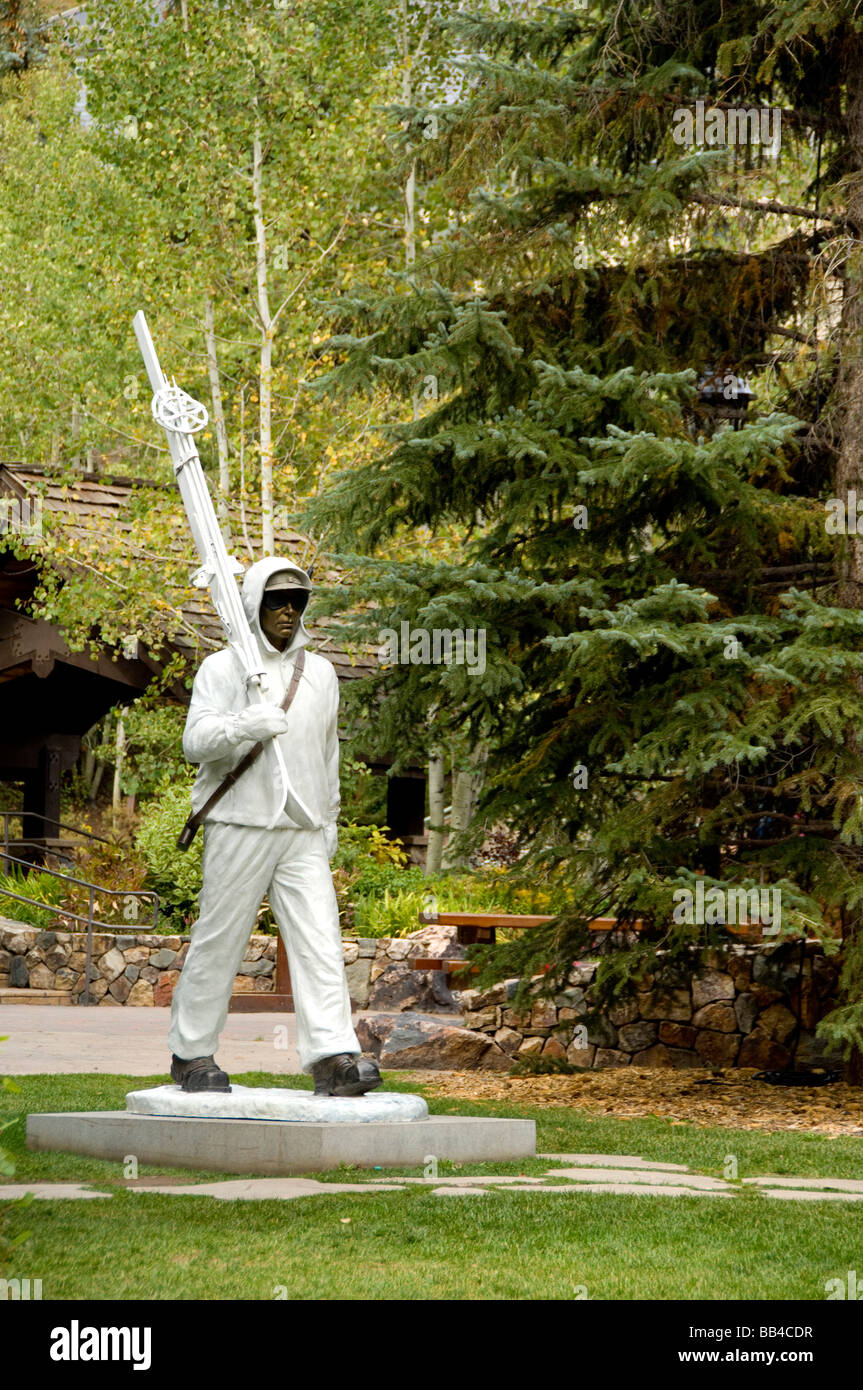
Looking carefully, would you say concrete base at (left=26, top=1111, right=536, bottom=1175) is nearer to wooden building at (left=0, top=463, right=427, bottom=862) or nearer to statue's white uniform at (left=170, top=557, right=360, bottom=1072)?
statue's white uniform at (left=170, top=557, right=360, bottom=1072)

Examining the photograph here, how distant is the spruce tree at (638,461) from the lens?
10.0 m

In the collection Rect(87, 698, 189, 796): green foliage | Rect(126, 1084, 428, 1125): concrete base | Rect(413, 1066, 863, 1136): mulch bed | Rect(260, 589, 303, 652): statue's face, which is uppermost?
Rect(87, 698, 189, 796): green foliage

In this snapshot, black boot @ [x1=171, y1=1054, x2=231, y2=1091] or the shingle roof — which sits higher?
the shingle roof

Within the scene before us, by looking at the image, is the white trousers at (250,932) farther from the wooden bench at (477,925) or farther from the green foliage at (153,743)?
the green foliage at (153,743)

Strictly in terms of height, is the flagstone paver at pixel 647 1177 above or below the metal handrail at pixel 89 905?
below

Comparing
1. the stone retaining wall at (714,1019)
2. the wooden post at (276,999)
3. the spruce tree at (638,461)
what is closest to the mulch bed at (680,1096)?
the stone retaining wall at (714,1019)

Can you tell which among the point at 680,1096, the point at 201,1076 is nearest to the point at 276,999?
the point at 680,1096

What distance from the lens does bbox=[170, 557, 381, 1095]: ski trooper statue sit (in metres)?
7.56

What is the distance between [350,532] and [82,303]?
15.8 metres

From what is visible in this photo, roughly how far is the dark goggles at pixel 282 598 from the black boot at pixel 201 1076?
83.0 inches

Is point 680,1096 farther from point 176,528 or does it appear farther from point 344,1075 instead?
point 176,528

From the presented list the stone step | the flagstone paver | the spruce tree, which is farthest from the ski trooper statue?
the stone step

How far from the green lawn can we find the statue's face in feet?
8.12
